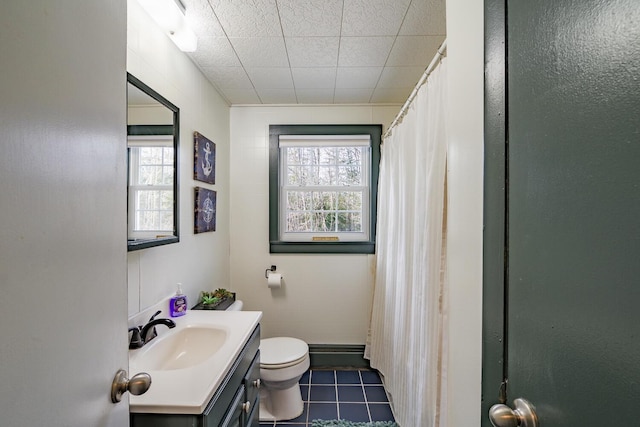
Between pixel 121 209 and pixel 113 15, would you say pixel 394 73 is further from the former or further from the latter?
pixel 121 209

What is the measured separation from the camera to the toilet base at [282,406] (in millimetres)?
1910

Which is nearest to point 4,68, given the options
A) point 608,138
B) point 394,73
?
point 608,138

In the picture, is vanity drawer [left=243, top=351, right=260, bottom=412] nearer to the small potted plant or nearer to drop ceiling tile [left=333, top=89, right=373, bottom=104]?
the small potted plant

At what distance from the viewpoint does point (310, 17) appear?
4.75 feet

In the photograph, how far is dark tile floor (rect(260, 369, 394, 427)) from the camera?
75.5 inches

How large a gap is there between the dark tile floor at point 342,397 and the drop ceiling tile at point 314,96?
234cm

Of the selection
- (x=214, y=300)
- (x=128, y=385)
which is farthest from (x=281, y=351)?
(x=128, y=385)

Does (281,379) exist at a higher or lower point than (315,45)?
lower

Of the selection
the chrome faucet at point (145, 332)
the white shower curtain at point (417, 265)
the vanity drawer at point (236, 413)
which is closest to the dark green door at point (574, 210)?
the white shower curtain at point (417, 265)

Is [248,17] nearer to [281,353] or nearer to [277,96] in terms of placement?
A: [277,96]

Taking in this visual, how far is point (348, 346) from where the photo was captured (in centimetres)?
255

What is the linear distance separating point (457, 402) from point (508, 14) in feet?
3.18

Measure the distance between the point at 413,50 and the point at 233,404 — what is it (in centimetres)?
204

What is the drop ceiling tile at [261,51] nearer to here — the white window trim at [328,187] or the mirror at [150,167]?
the mirror at [150,167]
